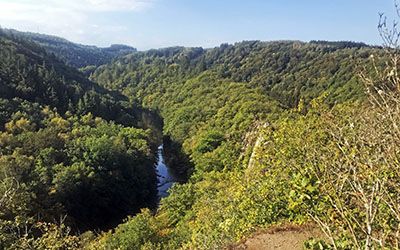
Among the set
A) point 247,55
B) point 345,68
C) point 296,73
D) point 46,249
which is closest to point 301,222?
point 46,249

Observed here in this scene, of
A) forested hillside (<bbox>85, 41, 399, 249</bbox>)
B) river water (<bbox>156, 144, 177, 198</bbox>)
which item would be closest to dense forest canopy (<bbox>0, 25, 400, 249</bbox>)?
forested hillside (<bbox>85, 41, 399, 249</bbox>)

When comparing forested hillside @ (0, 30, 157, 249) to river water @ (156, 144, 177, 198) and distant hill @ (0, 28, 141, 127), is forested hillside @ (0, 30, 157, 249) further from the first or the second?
river water @ (156, 144, 177, 198)

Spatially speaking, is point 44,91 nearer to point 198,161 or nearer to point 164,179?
point 164,179

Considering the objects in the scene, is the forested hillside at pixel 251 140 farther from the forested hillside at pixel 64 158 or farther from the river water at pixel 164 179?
the forested hillside at pixel 64 158

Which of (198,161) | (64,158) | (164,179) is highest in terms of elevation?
(64,158)

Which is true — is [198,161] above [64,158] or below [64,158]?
below

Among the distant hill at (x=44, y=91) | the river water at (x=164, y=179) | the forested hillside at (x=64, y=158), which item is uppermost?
the distant hill at (x=44, y=91)

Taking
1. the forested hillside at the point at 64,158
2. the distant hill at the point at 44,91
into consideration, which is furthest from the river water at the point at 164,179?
the distant hill at the point at 44,91

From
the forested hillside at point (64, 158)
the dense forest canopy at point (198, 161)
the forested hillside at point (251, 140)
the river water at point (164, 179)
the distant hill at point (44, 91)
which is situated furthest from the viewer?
the distant hill at point (44, 91)

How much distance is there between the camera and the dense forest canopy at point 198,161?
6.63 metres

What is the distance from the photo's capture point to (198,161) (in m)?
66.6

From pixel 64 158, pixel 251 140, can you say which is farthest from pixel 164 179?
pixel 251 140

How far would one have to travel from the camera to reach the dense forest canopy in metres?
6.63

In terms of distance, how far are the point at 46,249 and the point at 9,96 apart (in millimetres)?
62995
